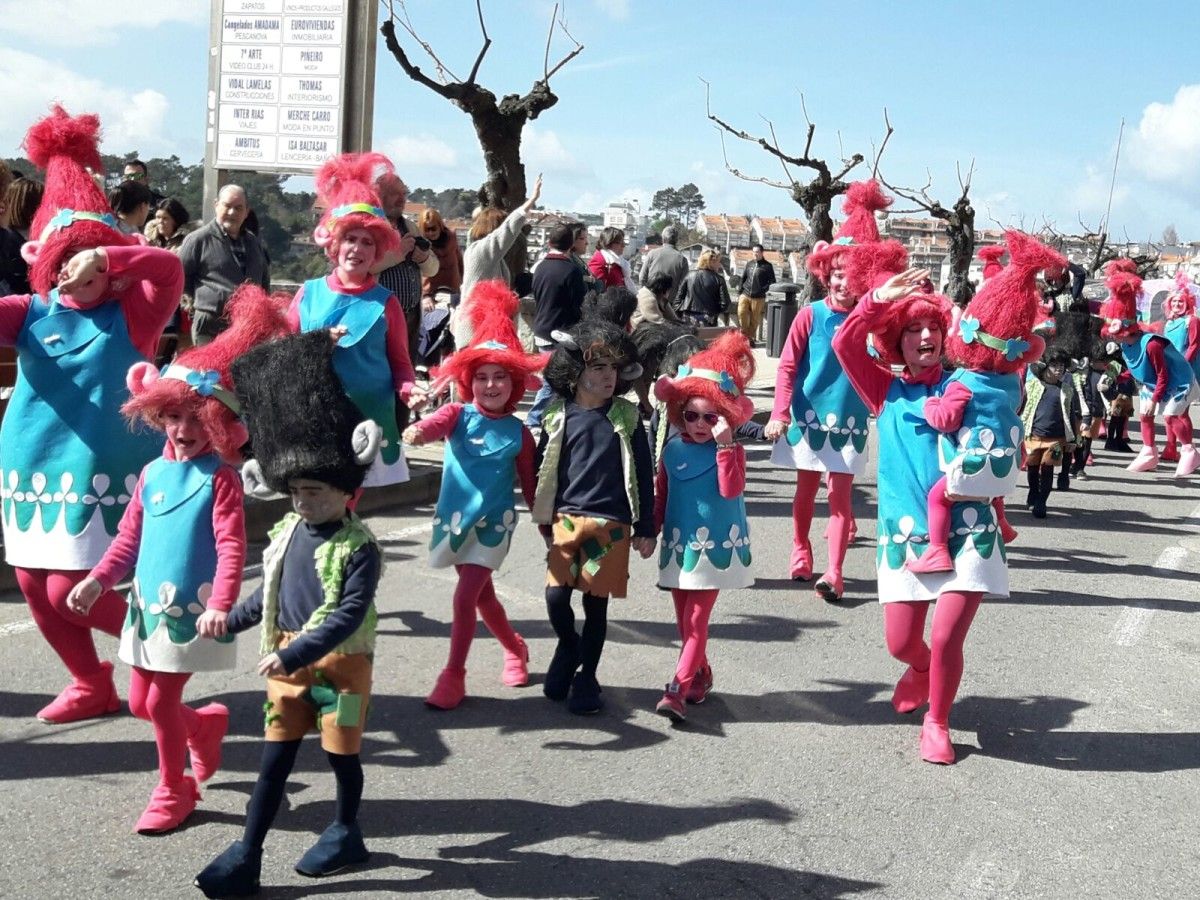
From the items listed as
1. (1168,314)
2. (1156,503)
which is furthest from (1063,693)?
(1168,314)

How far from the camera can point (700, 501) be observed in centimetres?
551

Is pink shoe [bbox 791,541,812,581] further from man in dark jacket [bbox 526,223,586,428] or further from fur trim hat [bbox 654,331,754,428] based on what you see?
man in dark jacket [bbox 526,223,586,428]

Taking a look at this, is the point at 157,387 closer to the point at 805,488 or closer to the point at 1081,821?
the point at 1081,821

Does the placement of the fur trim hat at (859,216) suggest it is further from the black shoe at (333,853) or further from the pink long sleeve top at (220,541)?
the black shoe at (333,853)

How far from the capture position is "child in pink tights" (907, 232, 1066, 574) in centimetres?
507

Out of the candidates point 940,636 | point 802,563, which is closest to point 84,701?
point 940,636

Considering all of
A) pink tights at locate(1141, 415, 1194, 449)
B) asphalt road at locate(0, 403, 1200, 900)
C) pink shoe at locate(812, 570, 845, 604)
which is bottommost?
asphalt road at locate(0, 403, 1200, 900)

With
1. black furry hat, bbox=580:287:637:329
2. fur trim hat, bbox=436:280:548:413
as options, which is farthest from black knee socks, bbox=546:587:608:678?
black furry hat, bbox=580:287:637:329

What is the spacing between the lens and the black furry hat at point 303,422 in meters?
3.78

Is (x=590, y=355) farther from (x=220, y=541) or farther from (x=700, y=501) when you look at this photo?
(x=220, y=541)

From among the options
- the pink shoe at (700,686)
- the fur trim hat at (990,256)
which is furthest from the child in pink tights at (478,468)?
the fur trim hat at (990,256)

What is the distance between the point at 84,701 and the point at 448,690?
1.32 m

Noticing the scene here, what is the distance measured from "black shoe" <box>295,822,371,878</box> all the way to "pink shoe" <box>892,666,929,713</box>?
252 centimetres

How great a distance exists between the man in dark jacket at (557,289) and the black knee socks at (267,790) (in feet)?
21.0
